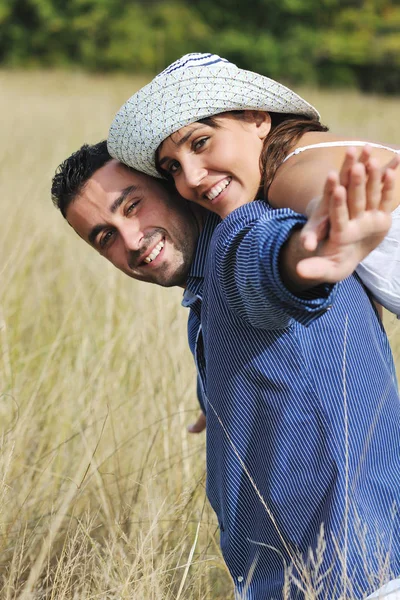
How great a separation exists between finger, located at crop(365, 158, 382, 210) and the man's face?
0.81m

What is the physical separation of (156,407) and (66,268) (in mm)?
1574

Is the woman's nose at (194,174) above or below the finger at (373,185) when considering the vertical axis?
below

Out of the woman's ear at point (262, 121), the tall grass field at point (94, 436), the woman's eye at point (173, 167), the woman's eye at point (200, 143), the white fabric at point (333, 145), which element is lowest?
the tall grass field at point (94, 436)

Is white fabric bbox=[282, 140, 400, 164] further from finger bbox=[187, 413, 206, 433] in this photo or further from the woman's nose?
finger bbox=[187, 413, 206, 433]

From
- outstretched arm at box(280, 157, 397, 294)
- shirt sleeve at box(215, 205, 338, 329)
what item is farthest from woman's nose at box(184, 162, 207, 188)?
outstretched arm at box(280, 157, 397, 294)

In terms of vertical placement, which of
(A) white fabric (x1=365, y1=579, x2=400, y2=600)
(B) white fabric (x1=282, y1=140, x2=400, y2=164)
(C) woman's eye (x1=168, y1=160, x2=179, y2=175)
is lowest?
(A) white fabric (x1=365, y1=579, x2=400, y2=600)

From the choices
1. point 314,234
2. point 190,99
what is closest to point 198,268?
point 190,99

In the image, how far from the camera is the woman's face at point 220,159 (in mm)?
1842

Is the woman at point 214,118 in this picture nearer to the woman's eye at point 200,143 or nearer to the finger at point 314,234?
the woman's eye at point 200,143

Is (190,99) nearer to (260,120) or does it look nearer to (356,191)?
(260,120)

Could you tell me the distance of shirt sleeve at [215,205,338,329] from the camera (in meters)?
1.27

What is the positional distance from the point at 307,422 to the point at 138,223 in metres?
0.80

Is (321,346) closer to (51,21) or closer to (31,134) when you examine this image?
(31,134)

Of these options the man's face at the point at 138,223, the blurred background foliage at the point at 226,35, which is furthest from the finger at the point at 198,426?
the blurred background foliage at the point at 226,35
